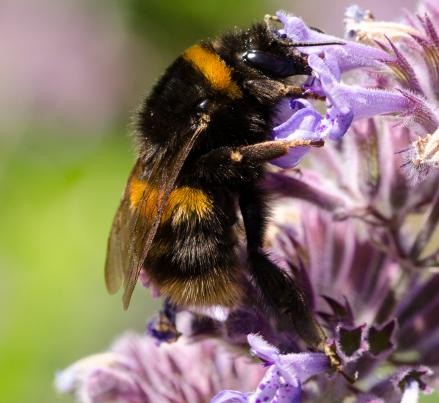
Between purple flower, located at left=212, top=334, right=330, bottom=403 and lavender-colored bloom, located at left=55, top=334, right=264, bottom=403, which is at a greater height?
Answer: purple flower, located at left=212, top=334, right=330, bottom=403

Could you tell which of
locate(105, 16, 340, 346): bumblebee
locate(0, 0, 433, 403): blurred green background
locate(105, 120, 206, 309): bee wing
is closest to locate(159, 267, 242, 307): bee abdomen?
locate(105, 16, 340, 346): bumblebee

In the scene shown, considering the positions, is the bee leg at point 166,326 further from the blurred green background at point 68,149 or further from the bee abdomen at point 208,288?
the blurred green background at point 68,149

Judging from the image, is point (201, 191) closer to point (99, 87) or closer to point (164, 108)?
point (164, 108)

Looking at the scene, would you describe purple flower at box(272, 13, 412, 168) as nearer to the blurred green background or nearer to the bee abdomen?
the bee abdomen

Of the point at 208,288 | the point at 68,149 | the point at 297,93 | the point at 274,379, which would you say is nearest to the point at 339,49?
the point at 297,93

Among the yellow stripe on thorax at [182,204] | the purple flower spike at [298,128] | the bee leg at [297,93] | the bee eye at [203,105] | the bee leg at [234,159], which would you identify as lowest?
the yellow stripe on thorax at [182,204]

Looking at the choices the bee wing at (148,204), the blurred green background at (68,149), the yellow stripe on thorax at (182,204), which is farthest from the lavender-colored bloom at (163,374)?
the blurred green background at (68,149)

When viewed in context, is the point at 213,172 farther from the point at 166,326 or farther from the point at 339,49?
the point at 166,326
